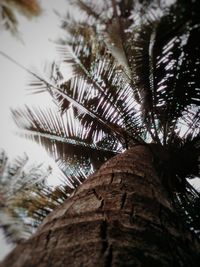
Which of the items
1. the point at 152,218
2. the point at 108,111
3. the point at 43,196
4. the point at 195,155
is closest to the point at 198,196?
the point at 195,155

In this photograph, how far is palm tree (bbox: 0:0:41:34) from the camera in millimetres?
3703

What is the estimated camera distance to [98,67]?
195 inches

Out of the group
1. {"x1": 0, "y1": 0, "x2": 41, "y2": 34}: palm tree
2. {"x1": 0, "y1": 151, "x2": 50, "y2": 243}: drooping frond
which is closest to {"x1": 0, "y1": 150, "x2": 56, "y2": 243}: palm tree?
{"x1": 0, "y1": 151, "x2": 50, "y2": 243}: drooping frond

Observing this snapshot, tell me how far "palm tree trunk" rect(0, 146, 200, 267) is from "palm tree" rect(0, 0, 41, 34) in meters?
2.68

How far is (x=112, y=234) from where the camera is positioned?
4.56ft

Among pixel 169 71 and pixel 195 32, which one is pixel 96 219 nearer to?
pixel 195 32

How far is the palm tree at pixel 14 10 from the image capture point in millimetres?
3703

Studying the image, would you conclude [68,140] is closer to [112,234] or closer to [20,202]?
[20,202]

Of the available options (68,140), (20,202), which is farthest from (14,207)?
(68,140)

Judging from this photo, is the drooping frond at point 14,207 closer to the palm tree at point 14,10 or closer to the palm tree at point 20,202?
the palm tree at point 20,202

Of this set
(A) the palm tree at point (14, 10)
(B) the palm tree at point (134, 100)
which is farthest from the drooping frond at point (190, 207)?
(A) the palm tree at point (14, 10)

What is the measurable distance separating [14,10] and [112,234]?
3.30 meters

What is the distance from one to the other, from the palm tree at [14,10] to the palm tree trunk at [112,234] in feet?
8.80

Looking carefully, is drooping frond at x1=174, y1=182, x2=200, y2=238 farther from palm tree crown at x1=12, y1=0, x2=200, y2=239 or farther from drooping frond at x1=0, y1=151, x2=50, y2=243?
drooping frond at x1=0, y1=151, x2=50, y2=243
